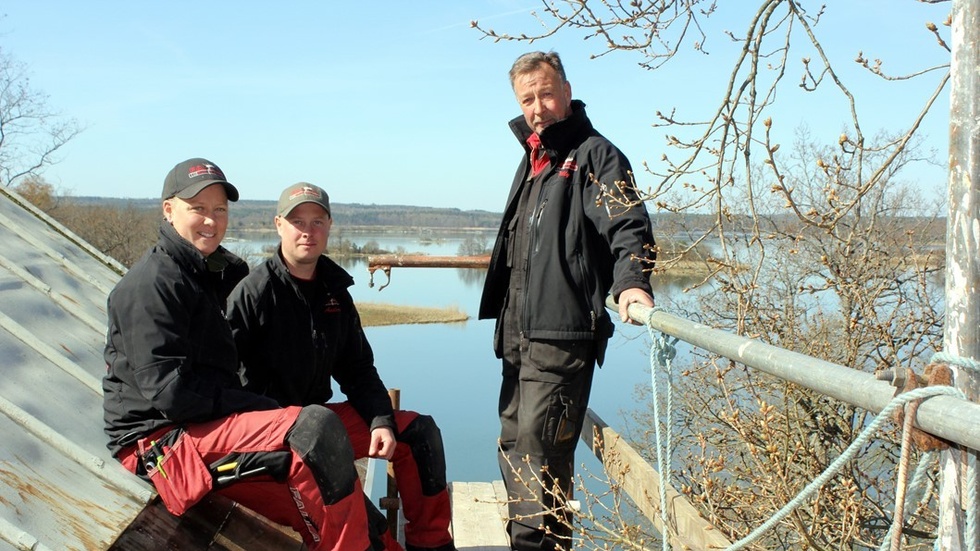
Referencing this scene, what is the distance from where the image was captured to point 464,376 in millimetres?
32094

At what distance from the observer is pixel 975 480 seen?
4.10 ft

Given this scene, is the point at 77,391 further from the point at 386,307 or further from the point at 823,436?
the point at 386,307

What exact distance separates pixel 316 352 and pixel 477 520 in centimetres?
183

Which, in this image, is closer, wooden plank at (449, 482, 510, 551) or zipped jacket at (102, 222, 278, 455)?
zipped jacket at (102, 222, 278, 455)

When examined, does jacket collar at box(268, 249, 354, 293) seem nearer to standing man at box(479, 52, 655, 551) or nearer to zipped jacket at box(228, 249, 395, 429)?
zipped jacket at box(228, 249, 395, 429)

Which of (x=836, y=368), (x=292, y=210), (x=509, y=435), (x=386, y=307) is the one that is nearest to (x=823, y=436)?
(x=509, y=435)

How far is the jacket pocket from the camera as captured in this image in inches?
109

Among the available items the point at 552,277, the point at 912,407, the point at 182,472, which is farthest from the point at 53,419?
the point at 912,407

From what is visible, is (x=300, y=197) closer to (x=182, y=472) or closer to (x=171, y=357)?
(x=171, y=357)

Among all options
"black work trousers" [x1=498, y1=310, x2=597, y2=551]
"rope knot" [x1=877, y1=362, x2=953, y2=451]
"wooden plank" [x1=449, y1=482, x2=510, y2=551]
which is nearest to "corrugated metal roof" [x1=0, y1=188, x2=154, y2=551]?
"black work trousers" [x1=498, y1=310, x2=597, y2=551]

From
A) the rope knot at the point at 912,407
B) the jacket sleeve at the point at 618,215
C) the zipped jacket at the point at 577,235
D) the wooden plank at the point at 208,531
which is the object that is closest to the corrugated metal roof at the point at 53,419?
the wooden plank at the point at 208,531

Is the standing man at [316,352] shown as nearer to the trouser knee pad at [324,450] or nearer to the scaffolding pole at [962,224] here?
the trouser knee pad at [324,450]

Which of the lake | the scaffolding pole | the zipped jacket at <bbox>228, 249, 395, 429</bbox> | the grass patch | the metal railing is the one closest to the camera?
the metal railing

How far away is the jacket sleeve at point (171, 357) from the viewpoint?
2709 millimetres
